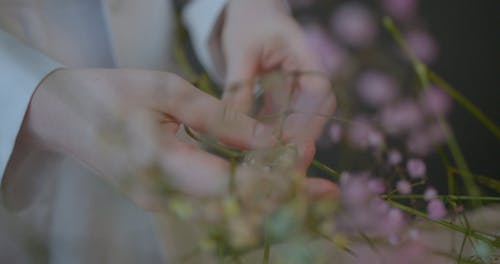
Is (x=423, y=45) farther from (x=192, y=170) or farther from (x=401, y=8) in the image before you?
(x=192, y=170)

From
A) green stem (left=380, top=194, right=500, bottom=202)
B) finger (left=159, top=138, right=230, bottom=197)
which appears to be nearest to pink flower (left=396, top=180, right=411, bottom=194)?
green stem (left=380, top=194, right=500, bottom=202)

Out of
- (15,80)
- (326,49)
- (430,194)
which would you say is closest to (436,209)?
(430,194)

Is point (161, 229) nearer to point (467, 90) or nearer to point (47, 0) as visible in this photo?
point (47, 0)

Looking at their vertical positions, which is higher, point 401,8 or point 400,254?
point 401,8

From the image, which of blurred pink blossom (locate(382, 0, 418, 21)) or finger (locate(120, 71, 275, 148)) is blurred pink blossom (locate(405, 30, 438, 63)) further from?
finger (locate(120, 71, 275, 148))

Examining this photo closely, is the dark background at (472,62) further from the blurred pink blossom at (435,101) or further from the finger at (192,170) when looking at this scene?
the finger at (192,170)

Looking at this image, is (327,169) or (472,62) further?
(472,62)

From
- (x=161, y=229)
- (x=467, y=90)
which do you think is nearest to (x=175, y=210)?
(x=161, y=229)
